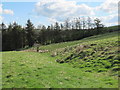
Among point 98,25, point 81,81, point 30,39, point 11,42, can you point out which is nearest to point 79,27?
point 98,25

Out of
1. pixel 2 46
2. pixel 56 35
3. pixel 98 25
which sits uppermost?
pixel 98 25

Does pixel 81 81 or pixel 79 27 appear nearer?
pixel 81 81

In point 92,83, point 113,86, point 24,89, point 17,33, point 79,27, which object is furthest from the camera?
point 79,27

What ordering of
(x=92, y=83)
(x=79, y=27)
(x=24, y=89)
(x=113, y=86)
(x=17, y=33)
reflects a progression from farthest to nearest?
(x=79, y=27)
(x=17, y=33)
(x=92, y=83)
(x=113, y=86)
(x=24, y=89)

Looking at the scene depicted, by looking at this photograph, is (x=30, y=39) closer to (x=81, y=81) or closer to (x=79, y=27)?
(x=79, y=27)

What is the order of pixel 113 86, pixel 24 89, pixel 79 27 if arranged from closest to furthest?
pixel 24 89 < pixel 113 86 < pixel 79 27

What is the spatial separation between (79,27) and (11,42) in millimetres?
55057

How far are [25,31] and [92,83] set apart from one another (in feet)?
289

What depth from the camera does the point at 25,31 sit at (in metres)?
95.1

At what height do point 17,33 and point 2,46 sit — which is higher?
point 17,33

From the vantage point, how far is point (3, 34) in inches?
3686

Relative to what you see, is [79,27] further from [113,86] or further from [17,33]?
[113,86]

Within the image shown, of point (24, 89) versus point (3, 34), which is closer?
point (24, 89)

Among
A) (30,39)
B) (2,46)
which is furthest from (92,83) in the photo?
(2,46)
